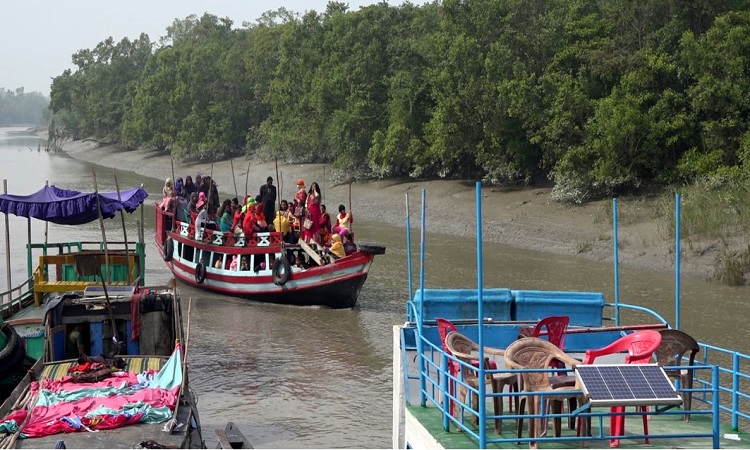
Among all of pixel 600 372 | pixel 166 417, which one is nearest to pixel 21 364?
pixel 166 417

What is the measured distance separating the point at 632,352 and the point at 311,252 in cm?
1308

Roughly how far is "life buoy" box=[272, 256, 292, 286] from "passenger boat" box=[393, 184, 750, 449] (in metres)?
11.0

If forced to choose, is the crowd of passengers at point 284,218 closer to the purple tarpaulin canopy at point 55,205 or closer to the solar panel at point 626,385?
the purple tarpaulin canopy at point 55,205

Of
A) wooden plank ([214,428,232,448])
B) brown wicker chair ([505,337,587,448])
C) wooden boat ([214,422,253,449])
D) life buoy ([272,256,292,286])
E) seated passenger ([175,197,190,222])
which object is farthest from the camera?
seated passenger ([175,197,190,222])

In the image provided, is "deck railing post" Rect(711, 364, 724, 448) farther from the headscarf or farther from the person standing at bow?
the person standing at bow

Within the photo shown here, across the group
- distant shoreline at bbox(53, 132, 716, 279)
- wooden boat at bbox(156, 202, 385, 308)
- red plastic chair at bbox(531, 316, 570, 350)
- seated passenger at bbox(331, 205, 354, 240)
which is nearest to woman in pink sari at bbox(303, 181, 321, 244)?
wooden boat at bbox(156, 202, 385, 308)

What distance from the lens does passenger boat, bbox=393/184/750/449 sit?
7055mm

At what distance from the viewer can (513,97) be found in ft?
109

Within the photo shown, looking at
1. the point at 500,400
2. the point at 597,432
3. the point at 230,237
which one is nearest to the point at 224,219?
the point at 230,237

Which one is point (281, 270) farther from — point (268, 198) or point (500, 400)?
point (500, 400)

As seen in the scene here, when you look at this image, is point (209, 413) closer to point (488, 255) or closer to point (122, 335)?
point (122, 335)

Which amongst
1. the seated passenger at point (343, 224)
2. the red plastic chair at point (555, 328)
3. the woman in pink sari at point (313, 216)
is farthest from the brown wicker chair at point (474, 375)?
the woman in pink sari at point (313, 216)

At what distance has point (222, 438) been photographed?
11992mm

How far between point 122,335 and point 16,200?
4416 millimetres
